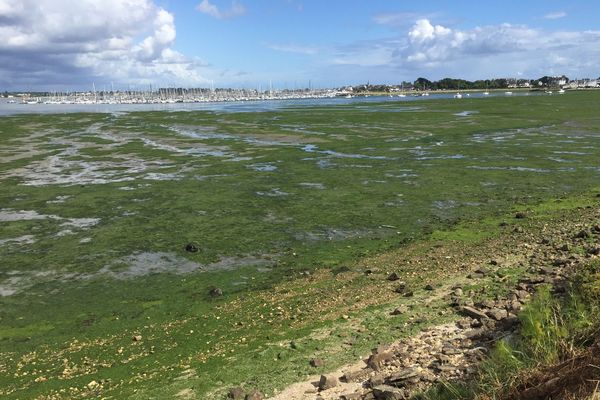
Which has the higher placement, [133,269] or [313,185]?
[313,185]

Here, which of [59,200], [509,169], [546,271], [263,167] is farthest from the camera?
[263,167]

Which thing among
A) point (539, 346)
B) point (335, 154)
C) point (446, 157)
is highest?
point (539, 346)

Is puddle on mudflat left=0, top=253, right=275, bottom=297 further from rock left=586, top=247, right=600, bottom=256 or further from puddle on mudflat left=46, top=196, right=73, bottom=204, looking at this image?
puddle on mudflat left=46, top=196, right=73, bottom=204

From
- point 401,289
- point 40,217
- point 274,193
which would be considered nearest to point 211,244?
point 401,289

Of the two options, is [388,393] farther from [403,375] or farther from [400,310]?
[400,310]

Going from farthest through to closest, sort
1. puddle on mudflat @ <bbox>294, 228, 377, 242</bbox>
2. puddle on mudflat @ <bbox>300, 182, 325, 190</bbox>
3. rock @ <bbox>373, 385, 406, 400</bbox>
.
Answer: puddle on mudflat @ <bbox>300, 182, 325, 190</bbox> → puddle on mudflat @ <bbox>294, 228, 377, 242</bbox> → rock @ <bbox>373, 385, 406, 400</bbox>

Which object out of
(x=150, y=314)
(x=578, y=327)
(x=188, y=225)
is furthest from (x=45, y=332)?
(x=578, y=327)

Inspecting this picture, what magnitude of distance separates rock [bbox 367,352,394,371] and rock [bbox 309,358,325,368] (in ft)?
2.69

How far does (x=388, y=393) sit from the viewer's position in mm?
7008

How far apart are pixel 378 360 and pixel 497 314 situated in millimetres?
2658

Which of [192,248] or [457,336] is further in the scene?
[192,248]

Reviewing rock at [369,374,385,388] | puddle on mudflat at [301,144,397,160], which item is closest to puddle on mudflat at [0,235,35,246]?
rock at [369,374,385,388]

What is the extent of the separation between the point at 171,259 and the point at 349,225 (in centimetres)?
644

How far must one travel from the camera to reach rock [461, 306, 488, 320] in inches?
372
